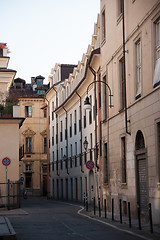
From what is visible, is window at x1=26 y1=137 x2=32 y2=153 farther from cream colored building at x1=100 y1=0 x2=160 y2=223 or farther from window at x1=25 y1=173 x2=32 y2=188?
cream colored building at x1=100 y1=0 x2=160 y2=223

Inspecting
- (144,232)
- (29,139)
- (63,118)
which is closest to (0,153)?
(144,232)

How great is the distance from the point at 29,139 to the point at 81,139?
103 ft

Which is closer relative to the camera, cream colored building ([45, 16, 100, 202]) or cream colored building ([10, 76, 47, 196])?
cream colored building ([45, 16, 100, 202])

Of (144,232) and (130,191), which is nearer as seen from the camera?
(144,232)

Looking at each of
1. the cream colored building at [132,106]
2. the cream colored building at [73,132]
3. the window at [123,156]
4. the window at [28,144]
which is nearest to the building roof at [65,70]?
the cream colored building at [73,132]

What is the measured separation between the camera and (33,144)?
254 feet

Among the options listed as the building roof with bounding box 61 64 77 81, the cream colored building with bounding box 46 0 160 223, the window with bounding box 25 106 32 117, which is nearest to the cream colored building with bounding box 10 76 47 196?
the window with bounding box 25 106 32 117

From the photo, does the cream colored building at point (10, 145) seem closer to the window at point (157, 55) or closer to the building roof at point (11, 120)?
the building roof at point (11, 120)

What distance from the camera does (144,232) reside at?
15844 mm

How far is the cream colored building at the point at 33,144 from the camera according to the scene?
248 feet

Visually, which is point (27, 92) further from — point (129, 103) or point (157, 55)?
point (157, 55)

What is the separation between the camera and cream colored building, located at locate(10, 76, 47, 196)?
75688 mm

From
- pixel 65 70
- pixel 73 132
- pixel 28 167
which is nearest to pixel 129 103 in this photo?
pixel 73 132

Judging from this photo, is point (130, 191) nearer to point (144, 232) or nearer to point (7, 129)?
point (144, 232)
